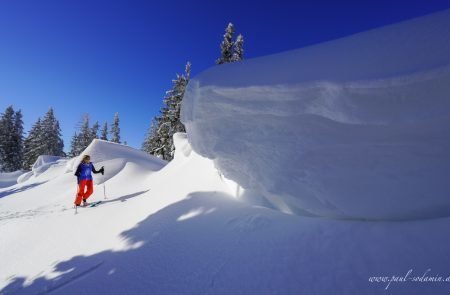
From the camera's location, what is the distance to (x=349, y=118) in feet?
8.26

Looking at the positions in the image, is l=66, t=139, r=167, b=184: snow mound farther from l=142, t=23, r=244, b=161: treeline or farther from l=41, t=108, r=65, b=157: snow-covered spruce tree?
l=41, t=108, r=65, b=157: snow-covered spruce tree

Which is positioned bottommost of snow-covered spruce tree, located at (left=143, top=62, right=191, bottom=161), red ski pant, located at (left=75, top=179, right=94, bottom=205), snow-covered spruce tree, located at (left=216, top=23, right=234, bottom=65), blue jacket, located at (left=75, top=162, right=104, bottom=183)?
red ski pant, located at (left=75, top=179, right=94, bottom=205)

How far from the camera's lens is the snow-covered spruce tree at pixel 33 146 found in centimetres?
4222

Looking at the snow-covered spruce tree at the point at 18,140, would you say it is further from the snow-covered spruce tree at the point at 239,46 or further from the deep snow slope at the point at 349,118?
the deep snow slope at the point at 349,118

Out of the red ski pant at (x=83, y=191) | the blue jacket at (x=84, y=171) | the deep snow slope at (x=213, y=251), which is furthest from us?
the blue jacket at (x=84, y=171)

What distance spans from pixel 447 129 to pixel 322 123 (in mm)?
1192

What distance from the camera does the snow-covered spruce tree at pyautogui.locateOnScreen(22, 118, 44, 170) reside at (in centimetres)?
4222

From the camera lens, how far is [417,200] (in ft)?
8.75

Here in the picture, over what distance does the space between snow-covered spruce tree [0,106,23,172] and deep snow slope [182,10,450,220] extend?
173 ft

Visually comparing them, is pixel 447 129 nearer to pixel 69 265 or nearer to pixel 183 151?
pixel 69 265

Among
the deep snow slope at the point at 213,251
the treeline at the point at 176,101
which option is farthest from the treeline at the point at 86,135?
the deep snow slope at the point at 213,251

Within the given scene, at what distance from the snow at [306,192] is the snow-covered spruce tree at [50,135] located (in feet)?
157

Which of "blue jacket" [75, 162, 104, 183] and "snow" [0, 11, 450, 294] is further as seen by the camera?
"blue jacket" [75, 162, 104, 183]

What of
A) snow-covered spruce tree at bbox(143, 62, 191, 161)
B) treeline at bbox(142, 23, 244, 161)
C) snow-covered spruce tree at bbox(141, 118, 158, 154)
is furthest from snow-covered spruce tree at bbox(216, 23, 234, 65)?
snow-covered spruce tree at bbox(141, 118, 158, 154)
